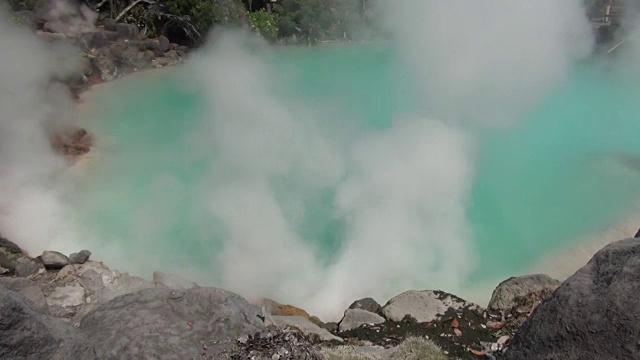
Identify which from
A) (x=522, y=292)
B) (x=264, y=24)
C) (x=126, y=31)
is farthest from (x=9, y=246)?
(x=264, y=24)

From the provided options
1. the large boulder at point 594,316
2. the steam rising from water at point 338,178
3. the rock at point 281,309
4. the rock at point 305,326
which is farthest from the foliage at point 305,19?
the large boulder at point 594,316

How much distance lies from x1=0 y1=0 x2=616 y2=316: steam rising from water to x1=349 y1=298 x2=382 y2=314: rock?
37 cm

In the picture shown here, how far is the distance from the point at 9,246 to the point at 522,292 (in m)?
5.78

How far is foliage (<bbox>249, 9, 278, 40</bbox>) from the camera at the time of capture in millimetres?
22125

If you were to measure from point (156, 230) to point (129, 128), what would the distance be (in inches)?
176

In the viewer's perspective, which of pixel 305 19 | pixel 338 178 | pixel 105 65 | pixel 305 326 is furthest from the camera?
pixel 305 19

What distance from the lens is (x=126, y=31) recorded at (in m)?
18.0

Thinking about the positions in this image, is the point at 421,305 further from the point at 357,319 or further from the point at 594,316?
the point at 594,316

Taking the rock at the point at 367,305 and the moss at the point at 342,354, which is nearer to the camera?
the moss at the point at 342,354

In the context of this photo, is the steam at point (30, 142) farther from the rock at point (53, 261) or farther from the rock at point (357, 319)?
the rock at point (357, 319)

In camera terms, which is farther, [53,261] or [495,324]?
[53,261]

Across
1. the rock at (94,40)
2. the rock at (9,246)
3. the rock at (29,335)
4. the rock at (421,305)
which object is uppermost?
the rock at (94,40)

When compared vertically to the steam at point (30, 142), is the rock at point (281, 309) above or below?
below

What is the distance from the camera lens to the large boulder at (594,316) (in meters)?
2.70
